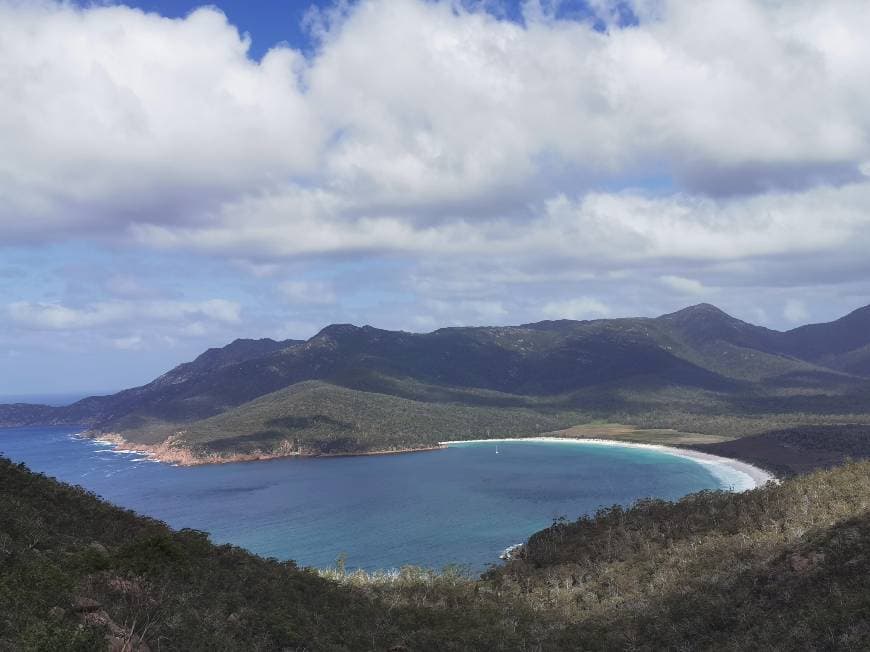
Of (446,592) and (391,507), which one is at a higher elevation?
(446,592)

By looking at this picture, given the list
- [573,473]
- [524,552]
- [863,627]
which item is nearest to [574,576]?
[524,552]

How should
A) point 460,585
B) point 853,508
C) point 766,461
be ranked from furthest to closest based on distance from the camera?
point 766,461, point 460,585, point 853,508

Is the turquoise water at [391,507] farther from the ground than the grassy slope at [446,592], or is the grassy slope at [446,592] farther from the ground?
the grassy slope at [446,592]

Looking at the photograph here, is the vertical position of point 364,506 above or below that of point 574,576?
below

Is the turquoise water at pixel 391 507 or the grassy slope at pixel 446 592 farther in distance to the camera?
the turquoise water at pixel 391 507

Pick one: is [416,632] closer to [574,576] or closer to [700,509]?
[574,576]

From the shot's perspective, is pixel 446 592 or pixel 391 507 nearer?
pixel 446 592

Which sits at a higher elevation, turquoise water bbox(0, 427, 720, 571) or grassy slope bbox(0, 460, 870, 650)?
grassy slope bbox(0, 460, 870, 650)

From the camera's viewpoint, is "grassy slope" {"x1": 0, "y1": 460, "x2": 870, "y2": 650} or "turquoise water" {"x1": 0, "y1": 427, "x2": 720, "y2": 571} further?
"turquoise water" {"x1": 0, "y1": 427, "x2": 720, "y2": 571}
